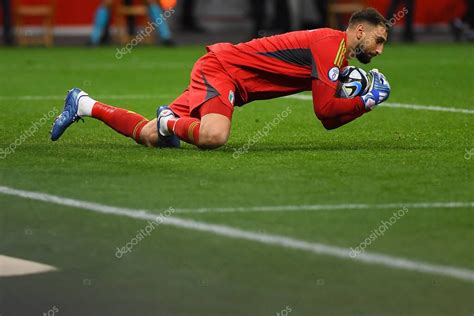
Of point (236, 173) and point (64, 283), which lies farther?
point (236, 173)

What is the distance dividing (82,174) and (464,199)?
7.92 ft

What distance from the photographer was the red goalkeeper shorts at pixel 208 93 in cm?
954

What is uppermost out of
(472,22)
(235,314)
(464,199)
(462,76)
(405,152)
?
(235,314)

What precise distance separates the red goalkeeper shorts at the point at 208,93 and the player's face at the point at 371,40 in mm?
941

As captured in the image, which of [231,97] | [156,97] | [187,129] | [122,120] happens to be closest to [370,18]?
[231,97]

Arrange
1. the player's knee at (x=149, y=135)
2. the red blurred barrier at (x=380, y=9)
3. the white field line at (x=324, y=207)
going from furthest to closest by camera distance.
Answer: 1. the red blurred barrier at (x=380, y=9)
2. the player's knee at (x=149, y=135)
3. the white field line at (x=324, y=207)

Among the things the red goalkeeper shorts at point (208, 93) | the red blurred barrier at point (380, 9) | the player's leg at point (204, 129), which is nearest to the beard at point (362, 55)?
the red goalkeeper shorts at point (208, 93)

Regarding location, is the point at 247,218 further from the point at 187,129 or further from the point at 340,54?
the point at 340,54

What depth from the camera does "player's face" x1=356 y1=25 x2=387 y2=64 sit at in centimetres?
948

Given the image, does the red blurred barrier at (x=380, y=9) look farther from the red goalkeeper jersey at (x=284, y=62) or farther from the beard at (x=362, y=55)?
the beard at (x=362, y=55)

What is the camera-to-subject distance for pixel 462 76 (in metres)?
18.2

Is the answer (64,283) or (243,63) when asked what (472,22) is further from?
(64,283)

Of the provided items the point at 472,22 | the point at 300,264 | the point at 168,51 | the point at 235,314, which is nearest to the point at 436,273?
the point at 300,264

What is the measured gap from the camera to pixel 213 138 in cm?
946
